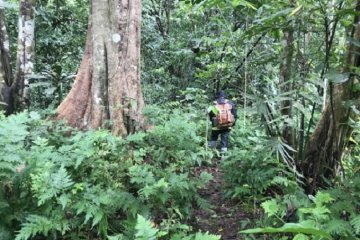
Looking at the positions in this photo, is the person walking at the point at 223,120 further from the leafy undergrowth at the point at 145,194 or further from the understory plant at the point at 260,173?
the leafy undergrowth at the point at 145,194

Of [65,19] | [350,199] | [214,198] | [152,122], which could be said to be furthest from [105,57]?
[65,19]

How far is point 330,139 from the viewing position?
4.78 meters

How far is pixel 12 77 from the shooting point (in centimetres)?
757

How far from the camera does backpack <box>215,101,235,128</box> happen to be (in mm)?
7441

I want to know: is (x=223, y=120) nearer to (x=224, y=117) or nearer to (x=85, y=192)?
(x=224, y=117)

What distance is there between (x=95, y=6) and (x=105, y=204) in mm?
3464

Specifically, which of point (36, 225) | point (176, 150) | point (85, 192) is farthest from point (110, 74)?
point (36, 225)

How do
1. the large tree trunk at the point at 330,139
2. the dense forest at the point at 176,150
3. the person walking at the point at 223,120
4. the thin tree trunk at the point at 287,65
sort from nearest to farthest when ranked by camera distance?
the dense forest at the point at 176,150 < the large tree trunk at the point at 330,139 < the thin tree trunk at the point at 287,65 < the person walking at the point at 223,120

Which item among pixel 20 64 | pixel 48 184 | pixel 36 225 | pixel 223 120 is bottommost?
pixel 36 225

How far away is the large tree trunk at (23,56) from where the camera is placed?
7348 mm

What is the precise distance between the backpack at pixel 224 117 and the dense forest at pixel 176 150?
20 millimetres

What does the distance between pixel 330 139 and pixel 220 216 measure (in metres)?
1.67

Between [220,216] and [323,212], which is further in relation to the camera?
[220,216]

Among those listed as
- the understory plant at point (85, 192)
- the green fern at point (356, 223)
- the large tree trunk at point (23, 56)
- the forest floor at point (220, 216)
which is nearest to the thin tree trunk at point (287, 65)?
the forest floor at point (220, 216)
